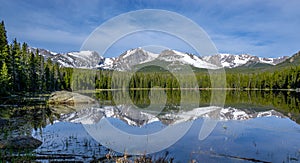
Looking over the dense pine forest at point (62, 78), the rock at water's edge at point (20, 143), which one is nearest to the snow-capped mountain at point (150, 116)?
the dense pine forest at point (62, 78)

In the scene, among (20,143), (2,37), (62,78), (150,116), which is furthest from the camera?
(62,78)

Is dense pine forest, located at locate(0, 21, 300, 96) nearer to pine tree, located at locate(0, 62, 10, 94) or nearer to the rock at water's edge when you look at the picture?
pine tree, located at locate(0, 62, 10, 94)

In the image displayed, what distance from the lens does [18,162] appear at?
10422 mm

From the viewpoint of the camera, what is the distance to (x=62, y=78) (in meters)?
110

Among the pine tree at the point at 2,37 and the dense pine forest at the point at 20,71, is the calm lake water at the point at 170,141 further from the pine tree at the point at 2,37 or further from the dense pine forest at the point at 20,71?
the pine tree at the point at 2,37

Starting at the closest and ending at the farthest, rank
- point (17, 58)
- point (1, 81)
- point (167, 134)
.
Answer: point (167, 134) < point (1, 81) < point (17, 58)

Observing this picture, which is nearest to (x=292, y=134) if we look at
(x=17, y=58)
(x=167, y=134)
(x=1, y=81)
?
(x=167, y=134)

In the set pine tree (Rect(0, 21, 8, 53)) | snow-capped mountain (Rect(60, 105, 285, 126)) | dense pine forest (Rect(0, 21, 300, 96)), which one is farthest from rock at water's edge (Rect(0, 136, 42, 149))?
pine tree (Rect(0, 21, 8, 53))

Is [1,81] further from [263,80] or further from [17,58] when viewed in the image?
[263,80]

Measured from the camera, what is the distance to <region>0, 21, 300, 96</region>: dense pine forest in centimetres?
5747

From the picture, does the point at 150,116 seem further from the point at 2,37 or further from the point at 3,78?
the point at 2,37

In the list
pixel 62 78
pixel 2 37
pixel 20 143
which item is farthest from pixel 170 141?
pixel 62 78

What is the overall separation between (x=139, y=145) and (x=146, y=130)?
16.0ft

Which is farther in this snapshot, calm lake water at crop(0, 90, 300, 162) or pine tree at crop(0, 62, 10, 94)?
pine tree at crop(0, 62, 10, 94)
